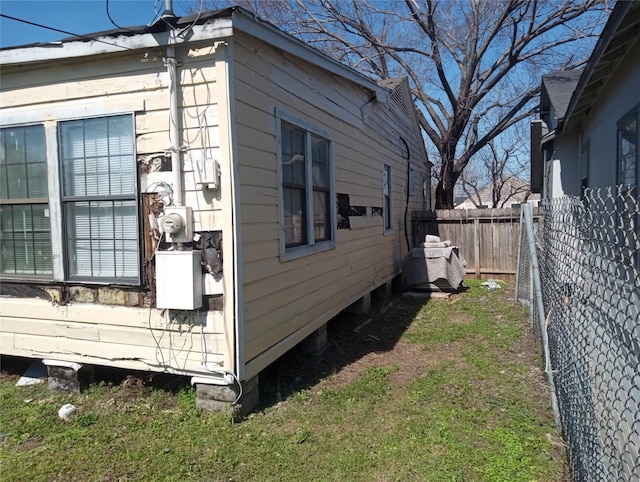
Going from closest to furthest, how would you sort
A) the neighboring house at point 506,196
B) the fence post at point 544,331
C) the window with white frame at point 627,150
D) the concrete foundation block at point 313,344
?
1. the fence post at point 544,331
2. the window with white frame at point 627,150
3. the concrete foundation block at point 313,344
4. the neighboring house at point 506,196

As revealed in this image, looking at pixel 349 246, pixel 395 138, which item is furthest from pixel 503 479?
pixel 395 138

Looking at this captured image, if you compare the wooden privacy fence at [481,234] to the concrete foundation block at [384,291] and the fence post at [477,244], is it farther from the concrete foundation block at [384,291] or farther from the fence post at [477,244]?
the concrete foundation block at [384,291]

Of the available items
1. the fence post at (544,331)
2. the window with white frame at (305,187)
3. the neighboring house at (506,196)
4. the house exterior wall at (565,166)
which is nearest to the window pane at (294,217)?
the window with white frame at (305,187)

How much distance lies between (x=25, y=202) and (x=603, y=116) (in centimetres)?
753

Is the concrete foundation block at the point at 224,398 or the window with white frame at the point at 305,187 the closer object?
the concrete foundation block at the point at 224,398

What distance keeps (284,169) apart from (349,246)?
232 cm

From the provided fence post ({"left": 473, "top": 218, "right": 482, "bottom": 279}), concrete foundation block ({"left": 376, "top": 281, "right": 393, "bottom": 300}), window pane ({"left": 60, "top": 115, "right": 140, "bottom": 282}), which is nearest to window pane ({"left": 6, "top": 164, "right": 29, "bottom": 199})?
window pane ({"left": 60, "top": 115, "right": 140, "bottom": 282})

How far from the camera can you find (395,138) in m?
10.4

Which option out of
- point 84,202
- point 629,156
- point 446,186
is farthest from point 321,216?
point 446,186

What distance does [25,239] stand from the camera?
4609 mm

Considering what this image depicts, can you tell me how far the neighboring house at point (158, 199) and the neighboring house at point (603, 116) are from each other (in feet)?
11.0

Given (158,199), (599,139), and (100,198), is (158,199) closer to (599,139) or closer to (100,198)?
(100,198)

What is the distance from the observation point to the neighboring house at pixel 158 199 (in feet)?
12.7

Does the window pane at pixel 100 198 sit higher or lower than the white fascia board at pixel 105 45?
lower
